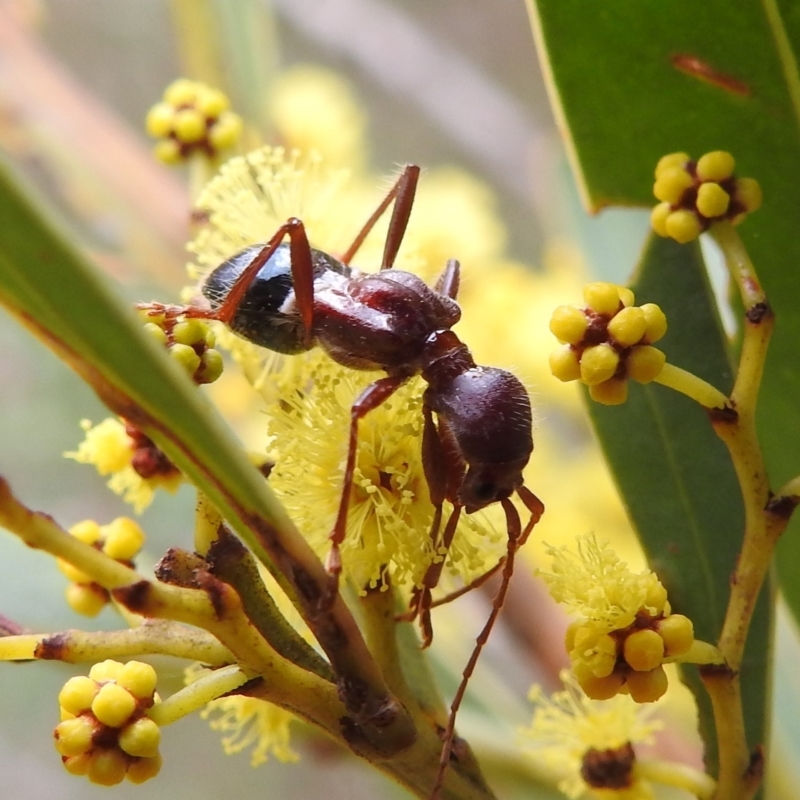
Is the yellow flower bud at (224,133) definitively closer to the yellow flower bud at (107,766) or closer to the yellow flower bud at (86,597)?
the yellow flower bud at (86,597)

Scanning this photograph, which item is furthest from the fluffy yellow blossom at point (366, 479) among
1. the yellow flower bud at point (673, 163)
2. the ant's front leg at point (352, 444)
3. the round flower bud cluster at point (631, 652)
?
the yellow flower bud at point (673, 163)

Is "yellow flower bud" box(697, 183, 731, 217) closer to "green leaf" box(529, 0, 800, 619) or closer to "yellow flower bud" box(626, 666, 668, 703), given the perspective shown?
"green leaf" box(529, 0, 800, 619)

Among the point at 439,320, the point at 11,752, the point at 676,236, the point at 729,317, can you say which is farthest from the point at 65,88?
the point at 11,752

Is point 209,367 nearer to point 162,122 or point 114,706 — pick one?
point 114,706

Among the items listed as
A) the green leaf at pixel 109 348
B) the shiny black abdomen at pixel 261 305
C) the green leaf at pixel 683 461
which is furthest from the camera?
the shiny black abdomen at pixel 261 305

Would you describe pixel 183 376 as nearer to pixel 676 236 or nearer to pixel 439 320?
pixel 676 236

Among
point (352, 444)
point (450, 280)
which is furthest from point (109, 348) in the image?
point (450, 280)

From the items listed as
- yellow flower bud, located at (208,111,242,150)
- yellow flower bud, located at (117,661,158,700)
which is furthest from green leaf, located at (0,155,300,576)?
yellow flower bud, located at (208,111,242,150)
